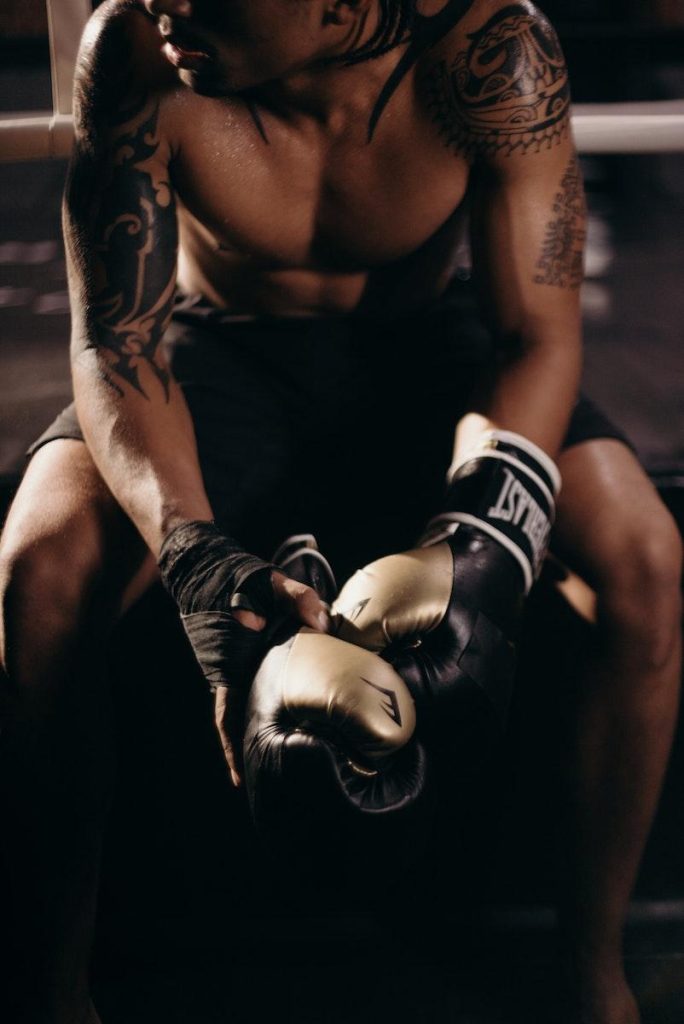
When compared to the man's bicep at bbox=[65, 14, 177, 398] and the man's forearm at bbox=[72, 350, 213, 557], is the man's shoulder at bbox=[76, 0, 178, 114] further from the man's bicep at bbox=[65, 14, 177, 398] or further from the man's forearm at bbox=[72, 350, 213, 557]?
the man's forearm at bbox=[72, 350, 213, 557]

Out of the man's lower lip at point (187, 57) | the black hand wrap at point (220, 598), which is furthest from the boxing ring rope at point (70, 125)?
the black hand wrap at point (220, 598)

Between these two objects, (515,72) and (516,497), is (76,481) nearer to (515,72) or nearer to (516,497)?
(516,497)

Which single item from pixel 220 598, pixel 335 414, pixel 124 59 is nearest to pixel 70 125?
pixel 124 59

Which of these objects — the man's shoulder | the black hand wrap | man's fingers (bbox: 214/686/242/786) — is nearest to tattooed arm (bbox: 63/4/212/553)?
the man's shoulder

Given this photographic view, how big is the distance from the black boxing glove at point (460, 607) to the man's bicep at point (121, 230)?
38cm

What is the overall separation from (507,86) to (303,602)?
2.09ft

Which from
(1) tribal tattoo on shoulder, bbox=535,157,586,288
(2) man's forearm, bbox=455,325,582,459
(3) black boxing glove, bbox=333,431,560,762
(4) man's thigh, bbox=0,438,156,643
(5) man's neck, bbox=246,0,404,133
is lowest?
(4) man's thigh, bbox=0,438,156,643

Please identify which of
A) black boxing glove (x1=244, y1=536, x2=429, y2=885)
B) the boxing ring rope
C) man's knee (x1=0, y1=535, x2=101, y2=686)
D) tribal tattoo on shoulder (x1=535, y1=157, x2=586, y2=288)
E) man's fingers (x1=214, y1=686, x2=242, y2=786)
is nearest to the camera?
black boxing glove (x1=244, y1=536, x2=429, y2=885)

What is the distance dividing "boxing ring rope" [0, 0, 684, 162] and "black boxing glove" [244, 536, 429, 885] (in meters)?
0.91

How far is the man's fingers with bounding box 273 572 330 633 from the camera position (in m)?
0.88

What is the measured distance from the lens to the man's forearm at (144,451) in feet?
3.34

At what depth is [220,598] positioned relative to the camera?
0.90 m

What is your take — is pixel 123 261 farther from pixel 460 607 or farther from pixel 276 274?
pixel 460 607

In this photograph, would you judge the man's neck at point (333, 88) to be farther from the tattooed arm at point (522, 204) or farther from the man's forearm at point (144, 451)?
the man's forearm at point (144, 451)
